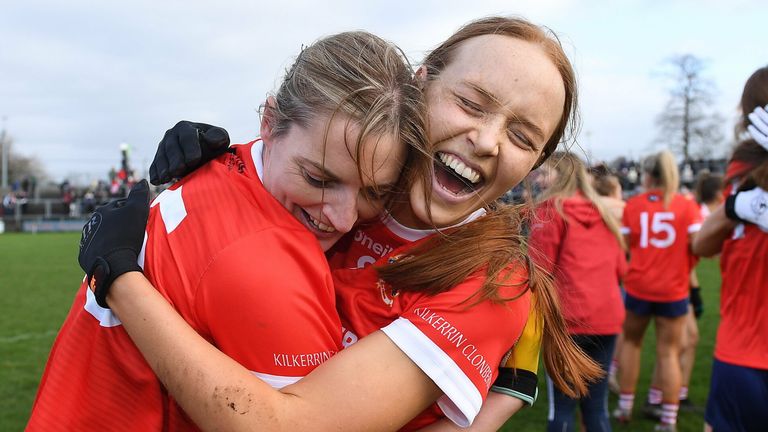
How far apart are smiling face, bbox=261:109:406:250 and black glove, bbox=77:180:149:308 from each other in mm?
337

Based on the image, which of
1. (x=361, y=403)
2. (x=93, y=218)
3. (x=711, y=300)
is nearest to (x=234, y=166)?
(x=93, y=218)

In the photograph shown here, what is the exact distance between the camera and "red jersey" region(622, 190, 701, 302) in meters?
6.12

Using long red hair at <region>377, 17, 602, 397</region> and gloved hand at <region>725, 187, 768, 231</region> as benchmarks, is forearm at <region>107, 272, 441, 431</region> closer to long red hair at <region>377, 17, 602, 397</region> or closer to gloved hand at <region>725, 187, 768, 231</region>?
long red hair at <region>377, 17, 602, 397</region>

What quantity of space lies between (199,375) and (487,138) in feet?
3.09

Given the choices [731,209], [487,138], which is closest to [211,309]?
[487,138]

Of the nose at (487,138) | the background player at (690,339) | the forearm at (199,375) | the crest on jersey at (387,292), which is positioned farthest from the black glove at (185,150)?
the background player at (690,339)

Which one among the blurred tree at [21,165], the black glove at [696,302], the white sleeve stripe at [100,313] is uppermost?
the white sleeve stripe at [100,313]

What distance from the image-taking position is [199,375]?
57.3 inches

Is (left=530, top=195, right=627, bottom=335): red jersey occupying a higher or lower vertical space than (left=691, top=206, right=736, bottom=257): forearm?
lower

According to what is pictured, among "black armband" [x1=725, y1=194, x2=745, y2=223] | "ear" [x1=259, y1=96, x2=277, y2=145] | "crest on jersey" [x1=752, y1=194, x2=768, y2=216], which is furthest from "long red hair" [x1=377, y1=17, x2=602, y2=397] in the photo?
"black armband" [x1=725, y1=194, x2=745, y2=223]

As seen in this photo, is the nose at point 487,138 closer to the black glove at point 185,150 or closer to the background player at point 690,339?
the black glove at point 185,150

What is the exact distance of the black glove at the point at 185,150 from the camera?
1.89 meters

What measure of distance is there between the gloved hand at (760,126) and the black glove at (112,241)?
2.69 meters

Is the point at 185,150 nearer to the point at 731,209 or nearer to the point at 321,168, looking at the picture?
the point at 321,168
